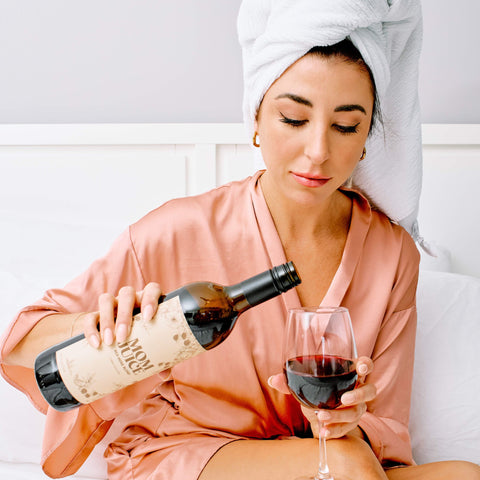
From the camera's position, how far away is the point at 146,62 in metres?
1.84

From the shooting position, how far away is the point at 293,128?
3.34ft

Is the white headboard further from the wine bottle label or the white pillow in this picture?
the wine bottle label

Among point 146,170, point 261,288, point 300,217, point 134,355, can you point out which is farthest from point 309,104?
point 146,170

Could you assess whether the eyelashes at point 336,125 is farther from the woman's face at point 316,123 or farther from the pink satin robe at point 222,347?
the pink satin robe at point 222,347

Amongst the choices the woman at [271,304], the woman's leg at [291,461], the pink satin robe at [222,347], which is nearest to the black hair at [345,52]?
the woman at [271,304]

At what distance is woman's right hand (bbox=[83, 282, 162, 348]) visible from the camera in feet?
2.42

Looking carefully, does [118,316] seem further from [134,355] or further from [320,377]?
[320,377]

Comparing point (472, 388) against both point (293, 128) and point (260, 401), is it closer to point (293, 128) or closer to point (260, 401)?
point (260, 401)

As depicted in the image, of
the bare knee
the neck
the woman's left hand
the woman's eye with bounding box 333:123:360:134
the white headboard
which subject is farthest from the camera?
the white headboard

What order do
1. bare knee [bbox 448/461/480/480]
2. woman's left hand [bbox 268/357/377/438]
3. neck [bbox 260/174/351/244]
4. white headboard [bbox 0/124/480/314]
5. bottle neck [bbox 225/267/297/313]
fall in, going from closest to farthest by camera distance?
bottle neck [bbox 225/267/297/313]
woman's left hand [bbox 268/357/377/438]
bare knee [bbox 448/461/480/480]
neck [bbox 260/174/351/244]
white headboard [bbox 0/124/480/314]

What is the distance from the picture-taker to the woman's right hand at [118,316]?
736mm

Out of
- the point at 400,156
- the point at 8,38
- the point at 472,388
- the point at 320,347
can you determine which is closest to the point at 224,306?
the point at 320,347

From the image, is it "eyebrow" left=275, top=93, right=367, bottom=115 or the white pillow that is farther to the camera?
the white pillow

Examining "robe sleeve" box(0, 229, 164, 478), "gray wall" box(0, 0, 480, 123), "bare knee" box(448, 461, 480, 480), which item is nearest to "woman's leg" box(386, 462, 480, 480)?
"bare knee" box(448, 461, 480, 480)
